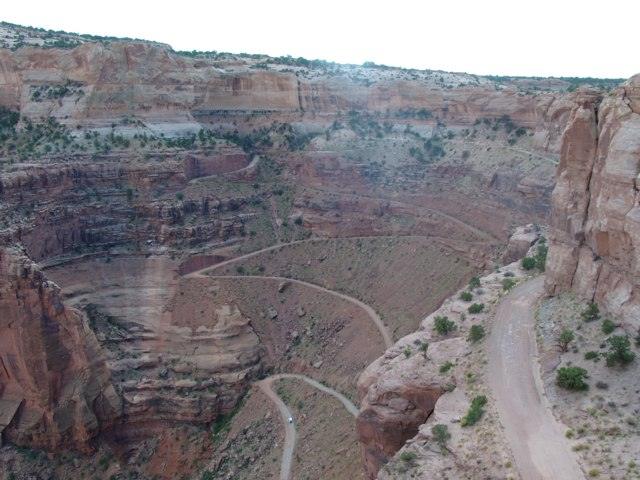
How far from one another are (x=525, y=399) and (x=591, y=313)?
568cm

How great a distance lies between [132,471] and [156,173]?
3015 cm

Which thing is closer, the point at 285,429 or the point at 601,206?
the point at 601,206

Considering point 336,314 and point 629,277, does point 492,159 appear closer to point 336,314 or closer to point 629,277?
point 336,314

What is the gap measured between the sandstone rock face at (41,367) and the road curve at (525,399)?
3253 cm

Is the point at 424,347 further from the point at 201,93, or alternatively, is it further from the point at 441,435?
the point at 201,93

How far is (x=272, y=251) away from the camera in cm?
6241

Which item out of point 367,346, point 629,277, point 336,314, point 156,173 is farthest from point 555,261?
point 156,173

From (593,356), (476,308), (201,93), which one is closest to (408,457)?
(593,356)

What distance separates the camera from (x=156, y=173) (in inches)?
2392

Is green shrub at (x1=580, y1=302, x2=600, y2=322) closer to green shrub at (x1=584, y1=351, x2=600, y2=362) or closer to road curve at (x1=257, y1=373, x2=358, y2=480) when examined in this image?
Result: green shrub at (x1=584, y1=351, x2=600, y2=362)

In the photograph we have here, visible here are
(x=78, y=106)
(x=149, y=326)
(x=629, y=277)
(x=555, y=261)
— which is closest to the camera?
(x=629, y=277)

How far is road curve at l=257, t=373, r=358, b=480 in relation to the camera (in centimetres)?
3966

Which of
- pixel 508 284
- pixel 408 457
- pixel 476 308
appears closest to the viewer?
pixel 408 457

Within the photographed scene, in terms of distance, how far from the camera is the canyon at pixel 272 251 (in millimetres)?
27688
